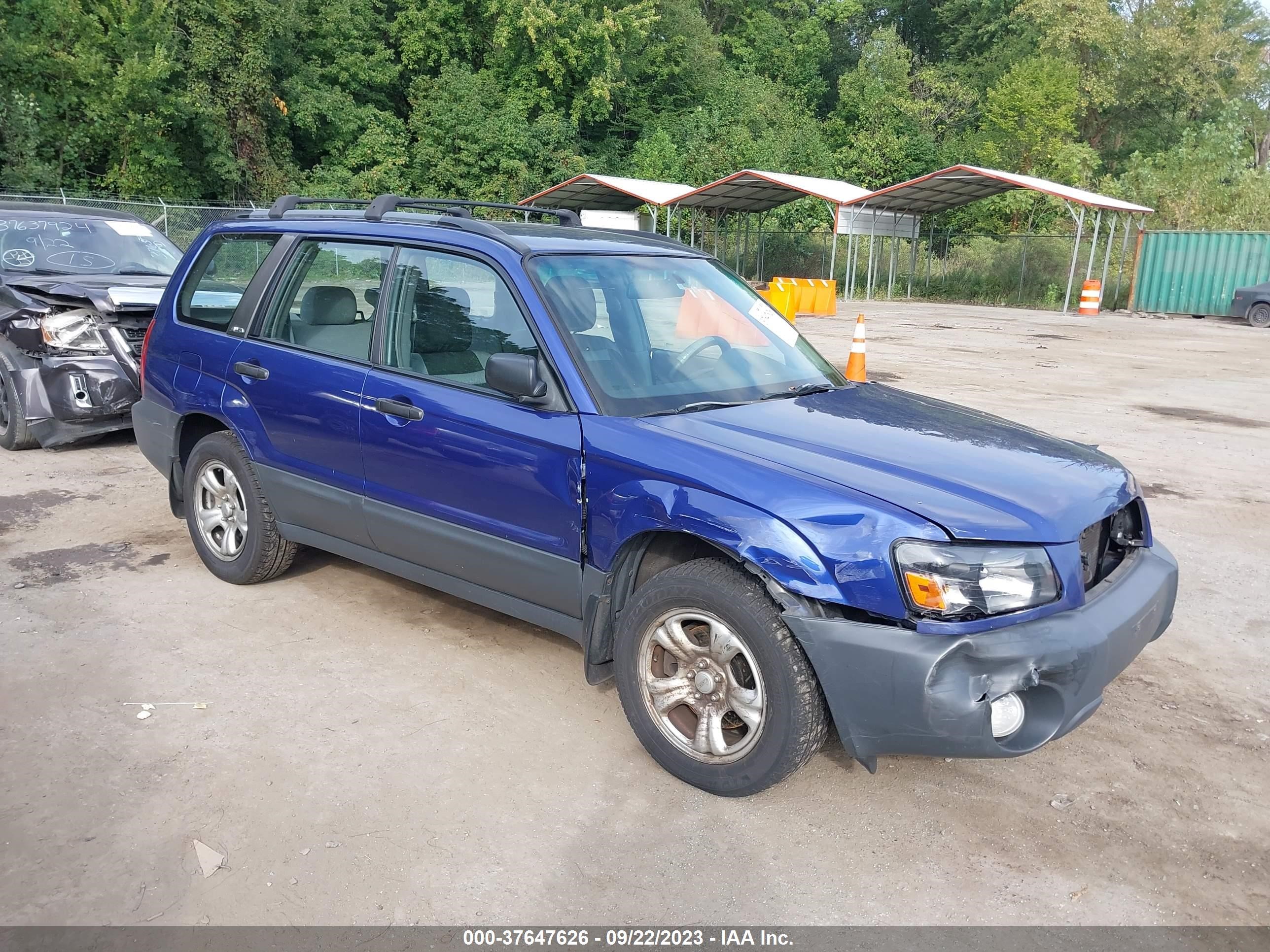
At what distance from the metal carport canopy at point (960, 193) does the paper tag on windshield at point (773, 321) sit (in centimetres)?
2633

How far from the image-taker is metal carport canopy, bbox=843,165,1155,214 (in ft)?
94.6

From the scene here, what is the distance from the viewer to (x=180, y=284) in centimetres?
543

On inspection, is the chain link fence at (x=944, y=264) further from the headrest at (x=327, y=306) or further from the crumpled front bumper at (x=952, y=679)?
the crumpled front bumper at (x=952, y=679)

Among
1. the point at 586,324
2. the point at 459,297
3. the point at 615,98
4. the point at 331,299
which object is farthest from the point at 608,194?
the point at 586,324

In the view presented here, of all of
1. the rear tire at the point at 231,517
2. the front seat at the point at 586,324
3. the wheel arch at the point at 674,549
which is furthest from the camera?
the rear tire at the point at 231,517

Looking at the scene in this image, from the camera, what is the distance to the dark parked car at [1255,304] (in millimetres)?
25516

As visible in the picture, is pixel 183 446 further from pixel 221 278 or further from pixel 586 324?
pixel 586 324

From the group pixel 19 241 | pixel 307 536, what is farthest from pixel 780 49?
pixel 307 536

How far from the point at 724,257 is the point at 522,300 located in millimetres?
36745

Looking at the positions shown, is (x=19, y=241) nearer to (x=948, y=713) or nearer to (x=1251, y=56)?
(x=948, y=713)

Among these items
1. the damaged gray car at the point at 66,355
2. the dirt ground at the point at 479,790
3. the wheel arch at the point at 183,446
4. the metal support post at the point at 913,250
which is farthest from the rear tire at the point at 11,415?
the metal support post at the point at 913,250

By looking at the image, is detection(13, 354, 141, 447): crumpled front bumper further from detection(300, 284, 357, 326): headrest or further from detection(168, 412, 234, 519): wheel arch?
detection(300, 284, 357, 326): headrest

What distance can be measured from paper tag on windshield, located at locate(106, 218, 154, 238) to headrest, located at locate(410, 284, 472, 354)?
21.1 feet

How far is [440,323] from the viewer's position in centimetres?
420
